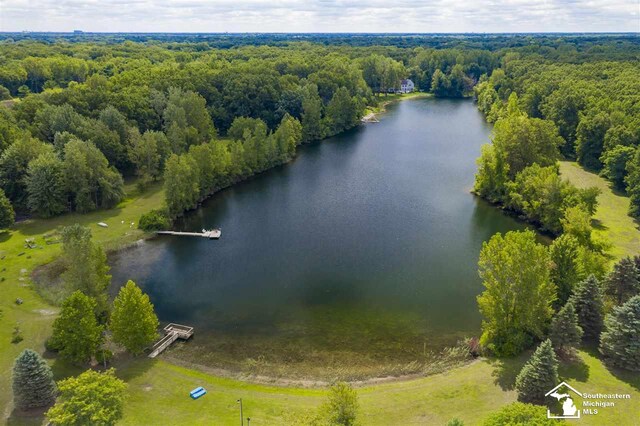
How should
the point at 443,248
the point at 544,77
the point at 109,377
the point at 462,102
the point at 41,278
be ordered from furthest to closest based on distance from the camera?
the point at 462,102, the point at 544,77, the point at 443,248, the point at 41,278, the point at 109,377

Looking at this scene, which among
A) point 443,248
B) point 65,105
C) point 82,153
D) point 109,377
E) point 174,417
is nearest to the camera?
point 109,377

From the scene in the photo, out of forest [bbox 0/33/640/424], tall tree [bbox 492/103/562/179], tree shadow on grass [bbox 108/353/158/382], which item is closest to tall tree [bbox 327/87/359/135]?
forest [bbox 0/33/640/424]

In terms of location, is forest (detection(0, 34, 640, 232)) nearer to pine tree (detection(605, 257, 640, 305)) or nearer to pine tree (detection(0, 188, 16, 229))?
pine tree (detection(0, 188, 16, 229))

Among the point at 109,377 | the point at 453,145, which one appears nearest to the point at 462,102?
the point at 453,145

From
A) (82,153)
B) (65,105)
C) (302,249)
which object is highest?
(65,105)

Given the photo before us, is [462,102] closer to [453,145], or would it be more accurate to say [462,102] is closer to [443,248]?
[453,145]

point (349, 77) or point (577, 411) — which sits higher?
point (349, 77)
